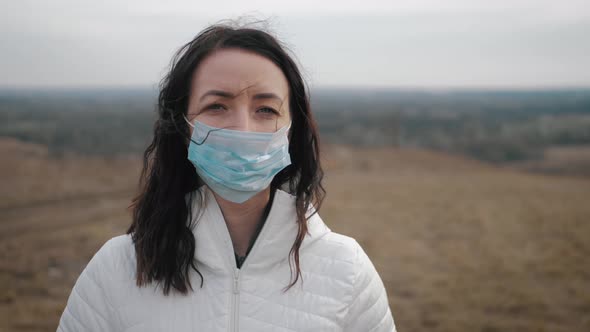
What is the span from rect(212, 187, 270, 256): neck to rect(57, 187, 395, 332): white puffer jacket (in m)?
0.07

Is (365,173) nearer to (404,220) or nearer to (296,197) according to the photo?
(404,220)

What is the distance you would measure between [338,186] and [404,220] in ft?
17.1

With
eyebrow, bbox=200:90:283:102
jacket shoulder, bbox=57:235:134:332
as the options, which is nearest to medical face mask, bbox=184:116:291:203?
eyebrow, bbox=200:90:283:102

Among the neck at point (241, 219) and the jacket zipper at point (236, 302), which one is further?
the neck at point (241, 219)

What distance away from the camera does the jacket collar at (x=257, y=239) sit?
1.63 metres

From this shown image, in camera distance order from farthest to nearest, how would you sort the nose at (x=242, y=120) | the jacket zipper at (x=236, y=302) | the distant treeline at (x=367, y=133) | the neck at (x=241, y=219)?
Result: the distant treeline at (x=367, y=133) < the neck at (x=241, y=219) < the nose at (x=242, y=120) < the jacket zipper at (x=236, y=302)

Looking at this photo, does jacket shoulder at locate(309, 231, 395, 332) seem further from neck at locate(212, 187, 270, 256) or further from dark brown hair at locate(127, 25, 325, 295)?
neck at locate(212, 187, 270, 256)

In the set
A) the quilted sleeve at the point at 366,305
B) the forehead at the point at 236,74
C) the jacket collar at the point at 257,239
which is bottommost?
the quilted sleeve at the point at 366,305

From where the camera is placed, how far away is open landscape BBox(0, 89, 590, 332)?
6473 millimetres

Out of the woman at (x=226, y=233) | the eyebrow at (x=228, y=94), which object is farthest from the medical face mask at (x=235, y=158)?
the eyebrow at (x=228, y=94)

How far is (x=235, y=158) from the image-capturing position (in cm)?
180

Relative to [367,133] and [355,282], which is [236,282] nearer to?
[355,282]

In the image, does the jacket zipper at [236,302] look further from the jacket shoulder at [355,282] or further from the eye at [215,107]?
the eye at [215,107]

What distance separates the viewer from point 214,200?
1742 millimetres
